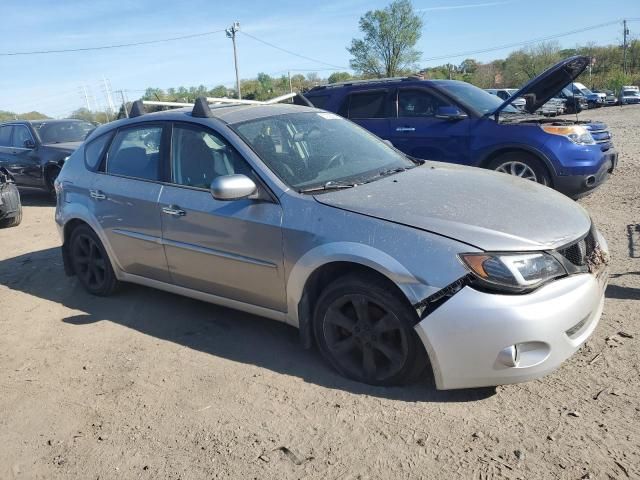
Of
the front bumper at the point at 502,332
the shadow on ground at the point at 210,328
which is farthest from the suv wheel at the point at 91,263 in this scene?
the front bumper at the point at 502,332

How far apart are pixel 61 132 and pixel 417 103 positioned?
24.7 ft

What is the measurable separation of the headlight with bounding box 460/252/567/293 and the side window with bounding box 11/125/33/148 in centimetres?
1066

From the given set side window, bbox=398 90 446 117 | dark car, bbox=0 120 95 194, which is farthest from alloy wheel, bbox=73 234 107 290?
dark car, bbox=0 120 95 194

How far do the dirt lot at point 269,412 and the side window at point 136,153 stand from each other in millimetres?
1246

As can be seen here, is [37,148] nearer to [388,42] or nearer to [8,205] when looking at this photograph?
[8,205]

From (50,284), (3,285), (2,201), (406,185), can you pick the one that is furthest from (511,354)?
(2,201)

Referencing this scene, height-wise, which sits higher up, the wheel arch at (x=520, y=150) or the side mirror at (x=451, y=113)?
the side mirror at (x=451, y=113)

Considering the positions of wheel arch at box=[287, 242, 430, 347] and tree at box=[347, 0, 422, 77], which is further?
tree at box=[347, 0, 422, 77]

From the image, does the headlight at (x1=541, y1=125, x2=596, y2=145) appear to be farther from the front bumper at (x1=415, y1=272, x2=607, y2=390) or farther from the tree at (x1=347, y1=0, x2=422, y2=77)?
the tree at (x1=347, y1=0, x2=422, y2=77)

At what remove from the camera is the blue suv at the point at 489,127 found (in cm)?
680

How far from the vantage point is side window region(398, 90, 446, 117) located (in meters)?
7.81

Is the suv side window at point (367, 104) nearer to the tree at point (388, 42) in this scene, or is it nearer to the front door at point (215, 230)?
the front door at point (215, 230)

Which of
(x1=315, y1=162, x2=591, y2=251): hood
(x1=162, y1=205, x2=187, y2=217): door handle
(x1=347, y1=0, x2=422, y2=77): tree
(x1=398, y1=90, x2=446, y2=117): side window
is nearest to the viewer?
(x1=315, y1=162, x2=591, y2=251): hood

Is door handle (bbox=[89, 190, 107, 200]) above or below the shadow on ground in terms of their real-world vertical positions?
above
